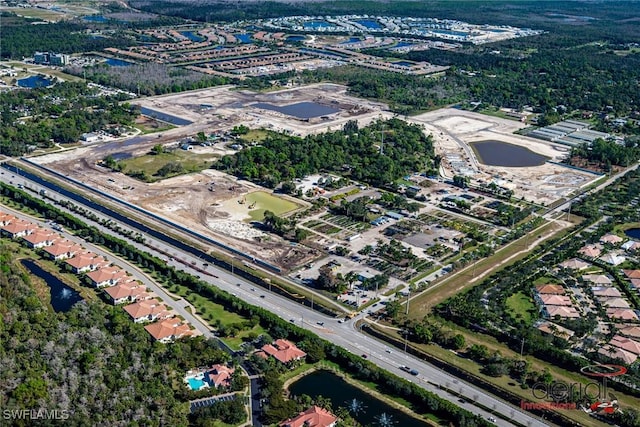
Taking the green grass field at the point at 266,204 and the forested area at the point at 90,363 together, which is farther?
the green grass field at the point at 266,204

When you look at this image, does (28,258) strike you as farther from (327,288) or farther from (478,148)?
(478,148)

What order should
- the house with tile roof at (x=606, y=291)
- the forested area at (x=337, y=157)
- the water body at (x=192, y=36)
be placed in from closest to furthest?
the house with tile roof at (x=606, y=291) < the forested area at (x=337, y=157) < the water body at (x=192, y=36)

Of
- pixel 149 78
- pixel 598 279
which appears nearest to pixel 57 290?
pixel 598 279

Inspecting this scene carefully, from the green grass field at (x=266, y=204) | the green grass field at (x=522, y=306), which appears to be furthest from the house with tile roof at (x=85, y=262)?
the green grass field at (x=522, y=306)

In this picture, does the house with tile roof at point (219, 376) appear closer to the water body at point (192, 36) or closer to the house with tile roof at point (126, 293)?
the house with tile roof at point (126, 293)

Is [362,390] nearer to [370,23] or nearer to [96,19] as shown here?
[96,19]

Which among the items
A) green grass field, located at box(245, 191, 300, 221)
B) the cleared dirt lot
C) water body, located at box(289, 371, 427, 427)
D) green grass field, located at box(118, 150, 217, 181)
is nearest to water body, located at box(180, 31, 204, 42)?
the cleared dirt lot

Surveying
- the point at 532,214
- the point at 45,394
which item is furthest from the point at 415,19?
the point at 45,394
